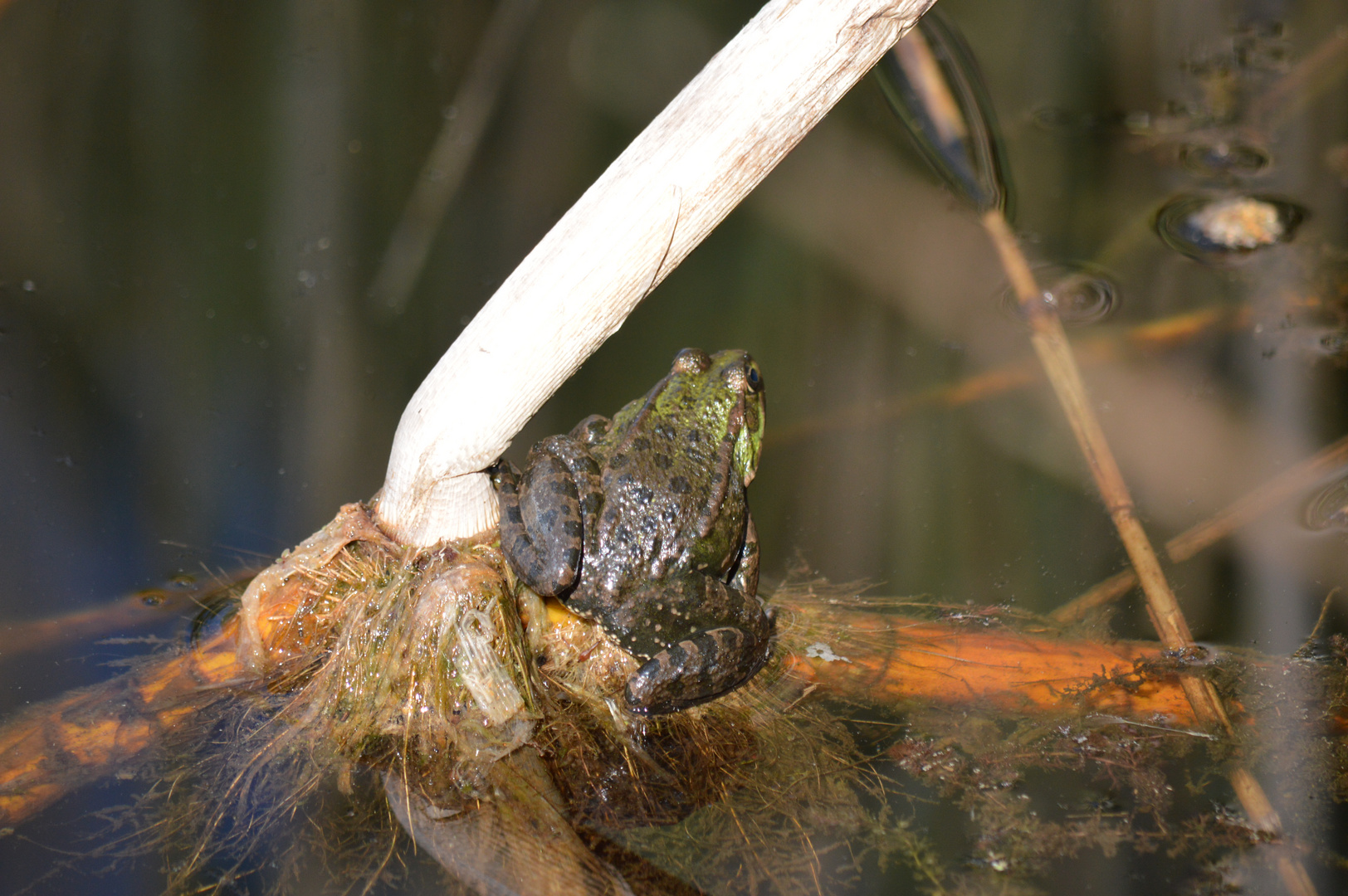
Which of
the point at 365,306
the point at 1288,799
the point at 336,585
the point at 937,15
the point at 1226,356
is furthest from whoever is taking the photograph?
the point at 937,15

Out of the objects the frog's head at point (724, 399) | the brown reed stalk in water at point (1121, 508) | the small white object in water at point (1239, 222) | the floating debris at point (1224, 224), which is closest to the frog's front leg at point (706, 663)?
the frog's head at point (724, 399)

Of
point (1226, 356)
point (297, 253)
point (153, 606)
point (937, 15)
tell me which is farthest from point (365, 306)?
point (1226, 356)

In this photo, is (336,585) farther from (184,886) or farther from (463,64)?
(463,64)

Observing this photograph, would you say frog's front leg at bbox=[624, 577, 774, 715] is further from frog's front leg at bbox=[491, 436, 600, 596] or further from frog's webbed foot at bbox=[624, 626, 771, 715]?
frog's front leg at bbox=[491, 436, 600, 596]

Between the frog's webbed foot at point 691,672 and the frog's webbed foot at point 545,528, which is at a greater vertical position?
the frog's webbed foot at point 545,528

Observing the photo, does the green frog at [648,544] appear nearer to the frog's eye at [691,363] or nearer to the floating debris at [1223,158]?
the frog's eye at [691,363]

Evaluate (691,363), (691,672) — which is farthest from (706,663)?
(691,363)
